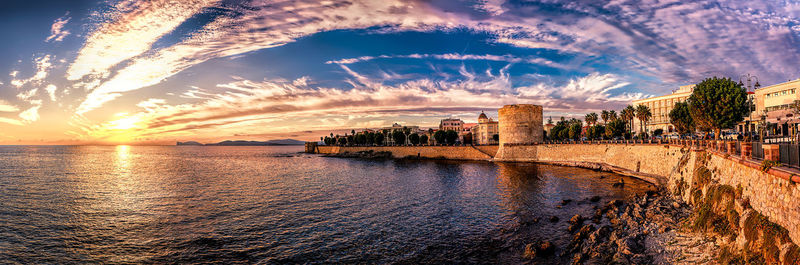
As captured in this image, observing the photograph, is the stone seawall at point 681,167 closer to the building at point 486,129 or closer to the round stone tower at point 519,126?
the round stone tower at point 519,126

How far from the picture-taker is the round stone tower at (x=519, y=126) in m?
78.1

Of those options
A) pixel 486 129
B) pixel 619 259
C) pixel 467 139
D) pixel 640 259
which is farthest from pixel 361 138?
pixel 640 259

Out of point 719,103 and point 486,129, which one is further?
point 486,129

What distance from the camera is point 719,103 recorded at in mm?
38531

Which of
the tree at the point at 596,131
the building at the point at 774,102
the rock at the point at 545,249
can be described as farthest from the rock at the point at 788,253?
the tree at the point at 596,131

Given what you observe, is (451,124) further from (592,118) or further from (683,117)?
(683,117)

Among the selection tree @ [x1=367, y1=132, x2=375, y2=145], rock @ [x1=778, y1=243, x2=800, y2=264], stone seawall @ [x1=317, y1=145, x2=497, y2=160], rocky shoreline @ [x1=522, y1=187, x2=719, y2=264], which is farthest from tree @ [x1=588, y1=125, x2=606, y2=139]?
rock @ [x1=778, y1=243, x2=800, y2=264]

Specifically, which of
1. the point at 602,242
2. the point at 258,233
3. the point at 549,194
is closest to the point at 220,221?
the point at 258,233

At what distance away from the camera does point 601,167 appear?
176 feet

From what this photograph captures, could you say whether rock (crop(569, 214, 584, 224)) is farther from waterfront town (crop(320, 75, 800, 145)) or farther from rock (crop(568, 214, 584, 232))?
waterfront town (crop(320, 75, 800, 145))

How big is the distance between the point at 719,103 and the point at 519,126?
4071 cm

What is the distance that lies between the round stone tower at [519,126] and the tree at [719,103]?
37.8 m

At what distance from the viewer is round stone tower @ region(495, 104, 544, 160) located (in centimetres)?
7812

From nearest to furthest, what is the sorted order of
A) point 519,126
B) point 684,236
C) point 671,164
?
point 684,236 → point 671,164 → point 519,126
